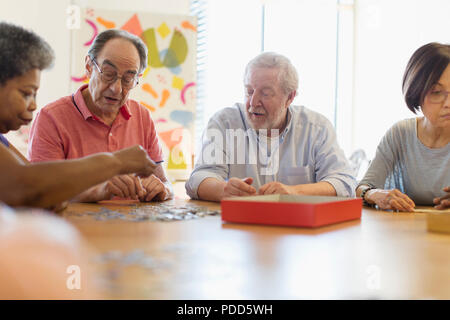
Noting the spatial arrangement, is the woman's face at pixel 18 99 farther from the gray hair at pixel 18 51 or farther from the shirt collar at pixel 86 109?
the shirt collar at pixel 86 109

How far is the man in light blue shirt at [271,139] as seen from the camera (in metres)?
2.26

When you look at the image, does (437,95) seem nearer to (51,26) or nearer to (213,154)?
(213,154)

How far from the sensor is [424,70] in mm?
2119

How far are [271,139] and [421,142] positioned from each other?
0.72 metres

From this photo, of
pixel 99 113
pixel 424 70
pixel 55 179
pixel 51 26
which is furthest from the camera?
pixel 51 26

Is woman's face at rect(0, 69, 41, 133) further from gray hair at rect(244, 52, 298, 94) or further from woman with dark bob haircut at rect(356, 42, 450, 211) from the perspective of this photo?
woman with dark bob haircut at rect(356, 42, 450, 211)

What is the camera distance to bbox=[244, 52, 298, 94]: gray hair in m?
2.25

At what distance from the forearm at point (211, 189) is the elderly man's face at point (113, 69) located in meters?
0.56

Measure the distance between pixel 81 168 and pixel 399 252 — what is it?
0.74 meters

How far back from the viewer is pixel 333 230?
1.23 meters

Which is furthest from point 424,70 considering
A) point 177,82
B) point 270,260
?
point 177,82

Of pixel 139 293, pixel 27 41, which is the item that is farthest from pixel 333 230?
pixel 27 41

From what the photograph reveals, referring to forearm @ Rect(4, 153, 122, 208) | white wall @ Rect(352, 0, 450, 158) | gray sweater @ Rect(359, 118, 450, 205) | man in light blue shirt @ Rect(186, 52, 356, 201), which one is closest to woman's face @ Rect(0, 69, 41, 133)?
forearm @ Rect(4, 153, 122, 208)
